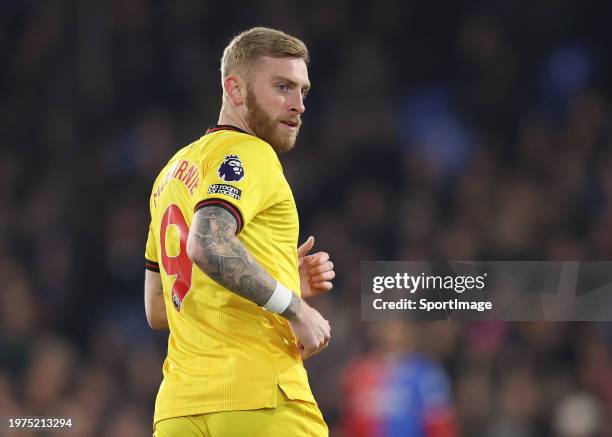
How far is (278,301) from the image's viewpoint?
2.29 metres

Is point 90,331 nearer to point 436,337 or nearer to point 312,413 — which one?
point 436,337

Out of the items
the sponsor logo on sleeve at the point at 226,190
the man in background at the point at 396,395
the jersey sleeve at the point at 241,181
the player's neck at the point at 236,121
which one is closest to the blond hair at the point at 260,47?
the player's neck at the point at 236,121

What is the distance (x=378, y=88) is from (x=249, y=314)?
5.40 metres

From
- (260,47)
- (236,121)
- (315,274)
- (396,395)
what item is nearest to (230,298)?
Result: (315,274)

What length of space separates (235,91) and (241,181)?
36cm

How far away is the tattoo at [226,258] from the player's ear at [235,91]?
408mm

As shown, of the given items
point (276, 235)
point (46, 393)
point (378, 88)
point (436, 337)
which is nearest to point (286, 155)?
point (378, 88)

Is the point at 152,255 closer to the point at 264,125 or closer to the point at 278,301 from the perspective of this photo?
the point at 264,125

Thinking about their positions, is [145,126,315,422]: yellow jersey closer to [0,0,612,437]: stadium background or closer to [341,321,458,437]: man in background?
[341,321,458,437]: man in background

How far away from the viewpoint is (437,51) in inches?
306

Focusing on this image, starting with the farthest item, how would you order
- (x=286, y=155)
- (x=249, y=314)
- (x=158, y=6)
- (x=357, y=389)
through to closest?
(x=158, y=6)
(x=286, y=155)
(x=357, y=389)
(x=249, y=314)

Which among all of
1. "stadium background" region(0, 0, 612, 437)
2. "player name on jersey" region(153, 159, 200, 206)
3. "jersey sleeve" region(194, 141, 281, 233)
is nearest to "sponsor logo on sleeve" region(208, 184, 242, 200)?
"jersey sleeve" region(194, 141, 281, 233)

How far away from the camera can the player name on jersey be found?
8.04 ft

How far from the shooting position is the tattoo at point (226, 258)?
224 centimetres
